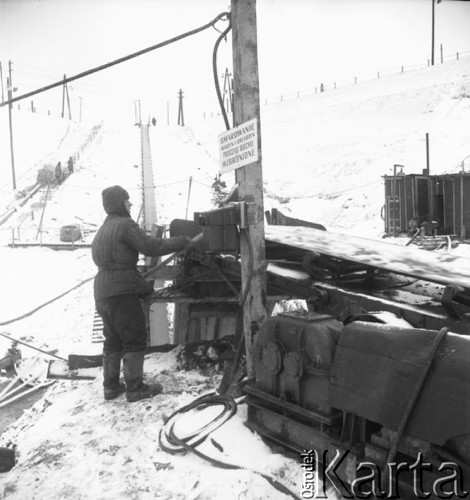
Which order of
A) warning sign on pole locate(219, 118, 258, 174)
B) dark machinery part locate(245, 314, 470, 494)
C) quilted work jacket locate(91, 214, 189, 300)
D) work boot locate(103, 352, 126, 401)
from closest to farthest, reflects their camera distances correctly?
dark machinery part locate(245, 314, 470, 494)
warning sign on pole locate(219, 118, 258, 174)
quilted work jacket locate(91, 214, 189, 300)
work boot locate(103, 352, 126, 401)

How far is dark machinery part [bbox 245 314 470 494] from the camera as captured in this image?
2355mm

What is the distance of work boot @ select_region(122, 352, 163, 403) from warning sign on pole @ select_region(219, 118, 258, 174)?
202 cm

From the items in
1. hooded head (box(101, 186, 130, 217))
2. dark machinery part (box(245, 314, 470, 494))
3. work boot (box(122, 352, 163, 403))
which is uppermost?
hooded head (box(101, 186, 130, 217))

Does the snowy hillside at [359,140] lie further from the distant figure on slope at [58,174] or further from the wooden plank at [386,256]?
the wooden plank at [386,256]

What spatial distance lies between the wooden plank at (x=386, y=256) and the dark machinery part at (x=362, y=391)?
809 millimetres

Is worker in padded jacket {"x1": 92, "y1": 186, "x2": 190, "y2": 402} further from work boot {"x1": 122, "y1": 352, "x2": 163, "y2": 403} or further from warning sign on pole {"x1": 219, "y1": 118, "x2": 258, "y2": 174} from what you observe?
warning sign on pole {"x1": 219, "y1": 118, "x2": 258, "y2": 174}

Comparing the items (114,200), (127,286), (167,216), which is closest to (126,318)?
(127,286)

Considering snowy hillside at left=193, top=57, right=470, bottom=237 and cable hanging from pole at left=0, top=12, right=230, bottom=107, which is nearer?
cable hanging from pole at left=0, top=12, right=230, bottom=107

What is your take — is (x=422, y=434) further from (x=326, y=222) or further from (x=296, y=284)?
(x=326, y=222)

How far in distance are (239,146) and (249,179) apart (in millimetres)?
300

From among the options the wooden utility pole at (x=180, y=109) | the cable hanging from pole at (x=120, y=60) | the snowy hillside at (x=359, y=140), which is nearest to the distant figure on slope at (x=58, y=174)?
the snowy hillside at (x=359, y=140)

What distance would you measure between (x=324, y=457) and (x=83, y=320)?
29.6 ft

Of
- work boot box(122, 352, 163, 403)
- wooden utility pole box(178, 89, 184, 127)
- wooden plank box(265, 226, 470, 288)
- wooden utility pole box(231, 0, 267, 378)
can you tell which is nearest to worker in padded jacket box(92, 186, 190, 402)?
work boot box(122, 352, 163, 403)

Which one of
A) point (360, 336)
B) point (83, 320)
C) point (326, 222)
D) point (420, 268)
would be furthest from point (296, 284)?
point (326, 222)
